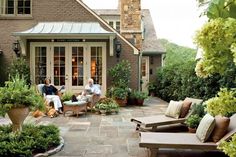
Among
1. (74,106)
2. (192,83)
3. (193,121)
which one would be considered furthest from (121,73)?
(193,121)

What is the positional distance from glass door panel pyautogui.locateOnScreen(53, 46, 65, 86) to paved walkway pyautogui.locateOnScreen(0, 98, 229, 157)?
3.92 m

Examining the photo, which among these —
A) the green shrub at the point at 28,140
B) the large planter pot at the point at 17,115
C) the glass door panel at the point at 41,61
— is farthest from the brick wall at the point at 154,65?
the large planter pot at the point at 17,115

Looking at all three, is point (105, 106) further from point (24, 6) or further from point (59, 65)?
point (24, 6)

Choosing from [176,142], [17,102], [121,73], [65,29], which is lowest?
[176,142]

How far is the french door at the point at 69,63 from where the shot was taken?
1587 cm

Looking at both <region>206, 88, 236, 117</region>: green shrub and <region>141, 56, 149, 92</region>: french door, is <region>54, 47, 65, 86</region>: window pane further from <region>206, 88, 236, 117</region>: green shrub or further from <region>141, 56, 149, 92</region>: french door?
<region>206, 88, 236, 117</region>: green shrub

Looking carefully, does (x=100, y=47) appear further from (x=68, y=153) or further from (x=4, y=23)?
(x=68, y=153)

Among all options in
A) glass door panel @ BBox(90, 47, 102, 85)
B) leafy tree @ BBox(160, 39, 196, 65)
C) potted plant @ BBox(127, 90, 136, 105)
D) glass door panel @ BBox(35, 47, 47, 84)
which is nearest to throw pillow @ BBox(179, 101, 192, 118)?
potted plant @ BBox(127, 90, 136, 105)

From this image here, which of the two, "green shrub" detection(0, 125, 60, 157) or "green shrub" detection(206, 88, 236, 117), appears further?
"green shrub" detection(0, 125, 60, 157)

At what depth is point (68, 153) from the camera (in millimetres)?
6938

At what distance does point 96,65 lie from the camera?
16.0 meters

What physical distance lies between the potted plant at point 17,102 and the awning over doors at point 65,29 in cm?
764

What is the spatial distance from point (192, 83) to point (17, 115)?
625cm

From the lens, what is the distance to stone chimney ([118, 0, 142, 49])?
16.9m
